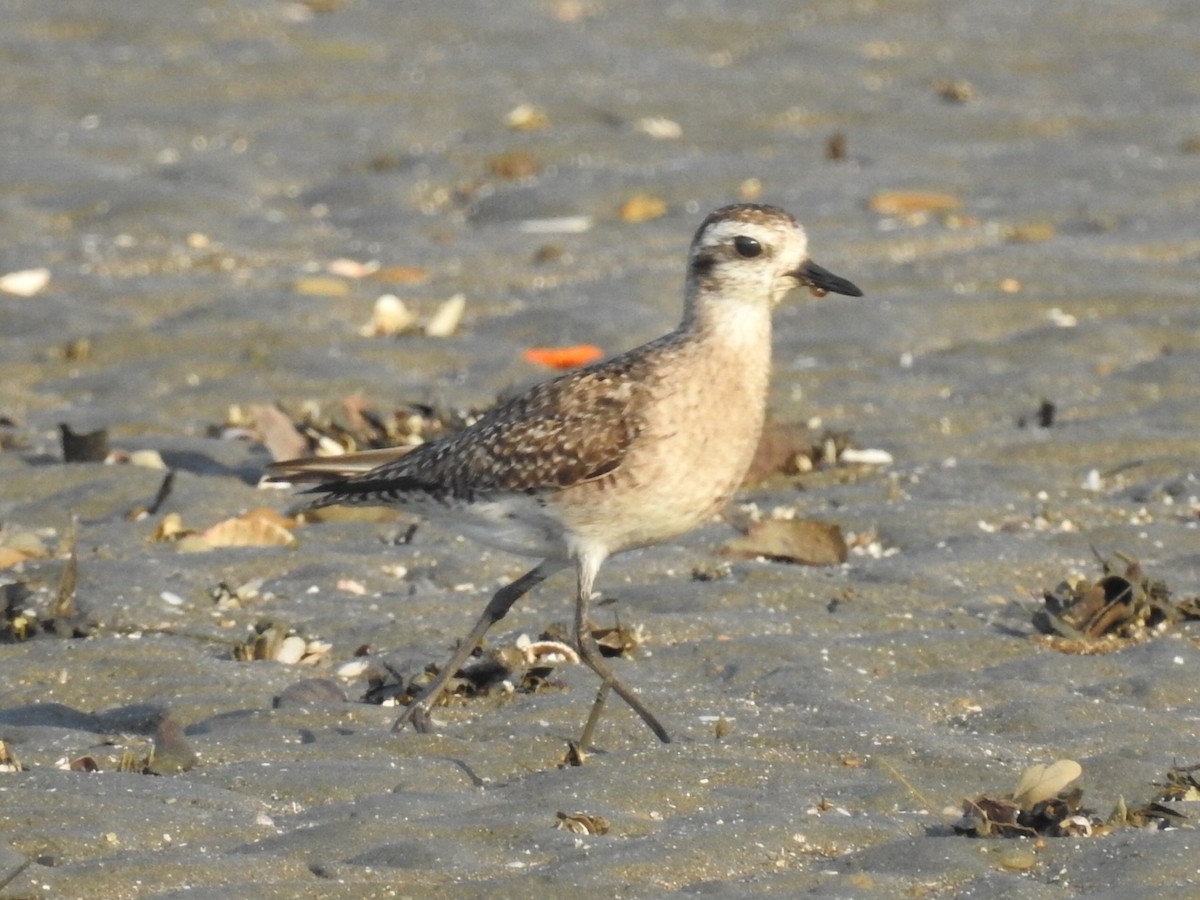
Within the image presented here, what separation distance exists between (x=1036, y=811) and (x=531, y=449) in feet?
7.69

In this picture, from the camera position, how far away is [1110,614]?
8148 mm

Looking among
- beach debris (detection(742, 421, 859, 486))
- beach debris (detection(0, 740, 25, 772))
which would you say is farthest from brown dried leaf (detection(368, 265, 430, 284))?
beach debris (detection(0, 740, 25, 772))

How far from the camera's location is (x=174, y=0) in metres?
18.4

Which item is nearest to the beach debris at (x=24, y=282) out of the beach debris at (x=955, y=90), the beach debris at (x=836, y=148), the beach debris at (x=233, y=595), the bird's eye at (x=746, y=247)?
the beach debris at (x=233, y=595)

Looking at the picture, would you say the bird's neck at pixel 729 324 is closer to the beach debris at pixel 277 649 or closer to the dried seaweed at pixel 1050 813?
the beach debris at pixel 277 649

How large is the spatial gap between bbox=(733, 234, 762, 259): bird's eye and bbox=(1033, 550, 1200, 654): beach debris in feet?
5.82

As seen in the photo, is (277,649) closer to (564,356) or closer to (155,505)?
(155,505)

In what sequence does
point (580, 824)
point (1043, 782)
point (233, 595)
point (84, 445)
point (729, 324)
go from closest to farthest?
point (580, 824) < point (1043, 782) < point (729, 324) < point (233, 595) < point (84, 445)

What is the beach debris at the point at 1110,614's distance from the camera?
816 centimetres

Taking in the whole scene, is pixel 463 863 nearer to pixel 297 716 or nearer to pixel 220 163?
pixel 297 716

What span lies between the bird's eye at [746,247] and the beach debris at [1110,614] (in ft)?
5.82

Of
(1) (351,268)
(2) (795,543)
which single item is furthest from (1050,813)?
(1) (351,268)

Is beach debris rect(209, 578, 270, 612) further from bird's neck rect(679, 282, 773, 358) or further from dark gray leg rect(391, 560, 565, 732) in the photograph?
bird's neck rect(679, 282, 773, 358)

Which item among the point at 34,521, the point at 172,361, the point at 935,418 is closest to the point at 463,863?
the point at 34,521
